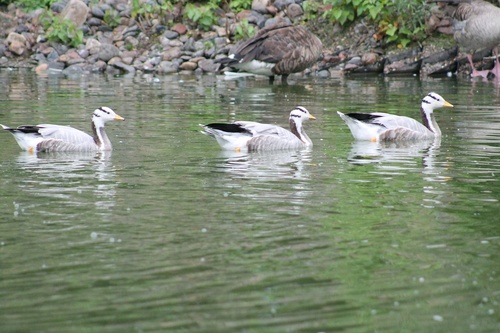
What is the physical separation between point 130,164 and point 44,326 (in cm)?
607

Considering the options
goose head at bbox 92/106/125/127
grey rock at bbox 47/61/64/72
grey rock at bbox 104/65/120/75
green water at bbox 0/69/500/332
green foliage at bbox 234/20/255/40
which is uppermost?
green foliage at bbox 234/20/255/40

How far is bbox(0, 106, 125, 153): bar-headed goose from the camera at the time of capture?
13.1m

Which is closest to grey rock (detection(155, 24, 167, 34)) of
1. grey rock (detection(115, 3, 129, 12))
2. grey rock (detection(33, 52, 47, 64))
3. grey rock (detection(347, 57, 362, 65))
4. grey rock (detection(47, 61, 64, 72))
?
grey rock (detection(115, 3, 129, 12))

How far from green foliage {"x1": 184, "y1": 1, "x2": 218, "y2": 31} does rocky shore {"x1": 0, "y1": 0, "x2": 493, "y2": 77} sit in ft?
0.57

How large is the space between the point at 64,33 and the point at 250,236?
20494 millimetres

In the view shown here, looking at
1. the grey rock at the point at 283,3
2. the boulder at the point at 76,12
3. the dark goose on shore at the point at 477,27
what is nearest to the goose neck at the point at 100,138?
the dark goose on shore at the point at 477,27

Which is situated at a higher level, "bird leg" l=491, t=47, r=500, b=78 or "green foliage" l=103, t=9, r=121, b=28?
"green foliage" l=103, t=9, r=121, b=28

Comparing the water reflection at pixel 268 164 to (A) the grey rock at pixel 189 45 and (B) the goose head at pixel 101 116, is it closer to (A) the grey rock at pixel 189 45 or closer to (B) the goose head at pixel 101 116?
(B) the goose head at pixel 101 116

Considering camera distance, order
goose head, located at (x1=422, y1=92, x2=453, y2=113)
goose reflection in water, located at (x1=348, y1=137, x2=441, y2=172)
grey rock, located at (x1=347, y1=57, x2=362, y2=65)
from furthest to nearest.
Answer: grey rock, located at (x1=347, y1=57, x2=362, y2=65) → goose head, located at (x1=422, y1=92, x2=453, y2=113) → goose reflection in water, located at (x1=348, y1=137, x2=441, y2=172)

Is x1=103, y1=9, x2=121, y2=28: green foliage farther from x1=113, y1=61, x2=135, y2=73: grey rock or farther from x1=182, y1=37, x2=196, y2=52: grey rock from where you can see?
x1=182, y1=37, x2=196, y2=52: grey rock

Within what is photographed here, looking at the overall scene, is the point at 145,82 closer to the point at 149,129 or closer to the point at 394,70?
the point at 394,70

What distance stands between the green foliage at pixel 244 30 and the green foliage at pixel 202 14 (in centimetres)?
118

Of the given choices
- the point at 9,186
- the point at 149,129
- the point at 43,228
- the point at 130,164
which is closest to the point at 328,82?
the point at 149,129

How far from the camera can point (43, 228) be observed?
8633mm
